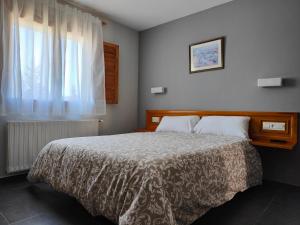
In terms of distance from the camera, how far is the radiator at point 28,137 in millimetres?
2568

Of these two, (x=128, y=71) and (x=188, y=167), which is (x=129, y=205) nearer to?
(x=188, y=167)

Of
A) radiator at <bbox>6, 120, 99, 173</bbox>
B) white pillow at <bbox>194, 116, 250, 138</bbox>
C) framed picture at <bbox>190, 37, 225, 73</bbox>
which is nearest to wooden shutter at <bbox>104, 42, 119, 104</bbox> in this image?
radiator at <bbox>6, 120, 99, 173</bbox>

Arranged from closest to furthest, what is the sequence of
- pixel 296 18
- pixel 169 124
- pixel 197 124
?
pixel 296 18
pixel 197 124
pixel 169 124

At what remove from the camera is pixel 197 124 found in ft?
9.99

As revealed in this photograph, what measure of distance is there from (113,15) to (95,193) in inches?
117

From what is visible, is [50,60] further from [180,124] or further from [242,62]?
[242,62]

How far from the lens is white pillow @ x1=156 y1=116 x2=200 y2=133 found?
3088 millimetres

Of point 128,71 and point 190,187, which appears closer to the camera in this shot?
point 190,187

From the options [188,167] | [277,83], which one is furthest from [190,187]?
[277,83]

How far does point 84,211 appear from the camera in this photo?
1898mm

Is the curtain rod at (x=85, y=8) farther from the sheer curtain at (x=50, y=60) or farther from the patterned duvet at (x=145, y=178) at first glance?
the patterned duvet at (x=145, y=178)

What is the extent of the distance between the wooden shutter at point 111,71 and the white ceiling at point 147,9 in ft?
1.74

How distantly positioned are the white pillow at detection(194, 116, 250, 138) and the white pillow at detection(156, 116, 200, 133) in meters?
0.11

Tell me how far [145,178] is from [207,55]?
250 cm
